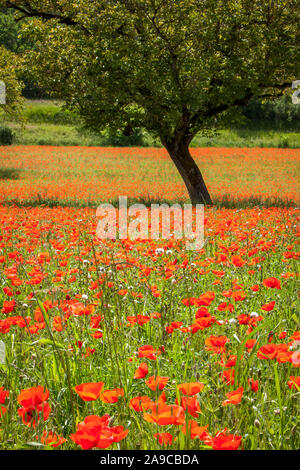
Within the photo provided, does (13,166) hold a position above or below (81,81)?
below

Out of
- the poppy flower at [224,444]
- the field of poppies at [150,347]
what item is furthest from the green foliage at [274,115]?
the poppy flower at [224,444]

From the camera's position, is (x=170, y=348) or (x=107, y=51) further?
(x=107, y=51)

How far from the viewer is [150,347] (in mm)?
1836

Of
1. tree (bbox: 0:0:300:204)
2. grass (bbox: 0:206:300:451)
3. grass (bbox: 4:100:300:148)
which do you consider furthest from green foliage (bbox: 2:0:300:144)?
grass (bbox: 4:100:300:148)

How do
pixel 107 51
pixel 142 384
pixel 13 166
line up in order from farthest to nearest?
1. pixel 13 166
2. pixel 107 51
3. pixel 142 384

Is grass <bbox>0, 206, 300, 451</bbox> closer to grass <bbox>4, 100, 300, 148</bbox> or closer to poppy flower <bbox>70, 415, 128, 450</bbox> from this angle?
poppy flower <bbox>70, 415, 128, 450</bbox>

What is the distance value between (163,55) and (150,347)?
37.6 ft

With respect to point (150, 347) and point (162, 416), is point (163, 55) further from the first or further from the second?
point (162, 416)

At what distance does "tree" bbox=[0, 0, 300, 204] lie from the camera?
1189cm

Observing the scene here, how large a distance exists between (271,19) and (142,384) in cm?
1294

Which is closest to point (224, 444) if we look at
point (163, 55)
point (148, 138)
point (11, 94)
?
point (163, 55)

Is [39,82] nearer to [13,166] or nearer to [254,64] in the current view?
[254,64]

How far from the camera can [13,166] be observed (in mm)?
26734

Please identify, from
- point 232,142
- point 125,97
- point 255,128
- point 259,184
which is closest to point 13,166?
point 259,184
